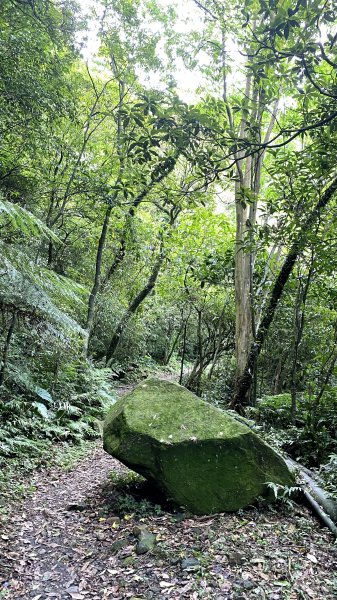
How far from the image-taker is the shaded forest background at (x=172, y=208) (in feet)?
11.6

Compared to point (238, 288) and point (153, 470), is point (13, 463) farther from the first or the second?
point (238, 288)

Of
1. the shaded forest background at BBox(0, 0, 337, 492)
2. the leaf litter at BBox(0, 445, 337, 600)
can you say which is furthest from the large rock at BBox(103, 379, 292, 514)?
the shaded forest background at BBox(0, 0, 337, 492)

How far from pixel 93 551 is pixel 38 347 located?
15.0 ft

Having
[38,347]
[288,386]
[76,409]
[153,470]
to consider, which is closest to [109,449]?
[153,470]

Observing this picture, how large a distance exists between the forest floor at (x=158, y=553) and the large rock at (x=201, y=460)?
21cm

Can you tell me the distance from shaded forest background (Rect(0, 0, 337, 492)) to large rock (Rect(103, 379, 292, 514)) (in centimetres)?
134

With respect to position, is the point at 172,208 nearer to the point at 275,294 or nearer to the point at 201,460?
the point at 275,294

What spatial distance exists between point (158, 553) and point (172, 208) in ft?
20.2

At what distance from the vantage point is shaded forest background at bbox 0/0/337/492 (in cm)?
355

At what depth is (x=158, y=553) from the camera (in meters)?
3.68

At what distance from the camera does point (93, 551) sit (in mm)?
3838

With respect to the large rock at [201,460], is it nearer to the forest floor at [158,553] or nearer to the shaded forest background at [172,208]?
the forest floor at [158,553]

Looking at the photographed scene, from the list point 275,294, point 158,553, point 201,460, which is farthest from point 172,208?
point 158,553

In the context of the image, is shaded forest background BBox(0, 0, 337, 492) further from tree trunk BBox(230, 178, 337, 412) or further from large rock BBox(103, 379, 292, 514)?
large rock BBox(103, 379, 292, 514)
